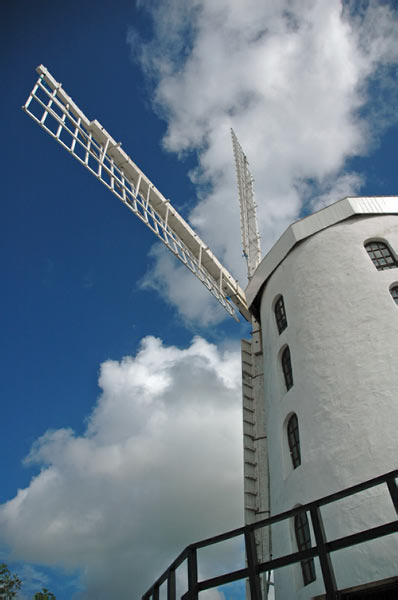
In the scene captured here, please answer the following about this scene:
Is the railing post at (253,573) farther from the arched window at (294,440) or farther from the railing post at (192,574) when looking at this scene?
the arched window at (294,440)

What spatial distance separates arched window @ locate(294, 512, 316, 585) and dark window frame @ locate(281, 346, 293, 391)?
16.5ft

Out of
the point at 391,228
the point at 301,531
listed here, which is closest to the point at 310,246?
the point at 391,228

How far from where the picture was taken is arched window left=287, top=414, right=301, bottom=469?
672 inches

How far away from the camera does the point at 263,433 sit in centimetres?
2244

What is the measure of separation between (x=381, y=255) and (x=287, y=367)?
5.89 m

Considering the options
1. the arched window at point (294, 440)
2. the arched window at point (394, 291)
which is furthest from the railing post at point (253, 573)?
the arched window at point (394, 291)

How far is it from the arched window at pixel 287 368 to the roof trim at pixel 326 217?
4456 millimetres

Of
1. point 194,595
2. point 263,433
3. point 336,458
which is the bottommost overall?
point 194,595

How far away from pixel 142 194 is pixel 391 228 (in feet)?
48.1

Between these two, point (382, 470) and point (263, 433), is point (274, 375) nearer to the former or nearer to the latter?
point (263, 433)

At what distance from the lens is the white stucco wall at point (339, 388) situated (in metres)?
13.5

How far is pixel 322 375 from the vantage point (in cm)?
1689

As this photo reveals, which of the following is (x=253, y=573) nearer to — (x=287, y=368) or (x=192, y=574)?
(x=192, y=574)

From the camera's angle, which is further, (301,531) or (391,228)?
(391,228)
